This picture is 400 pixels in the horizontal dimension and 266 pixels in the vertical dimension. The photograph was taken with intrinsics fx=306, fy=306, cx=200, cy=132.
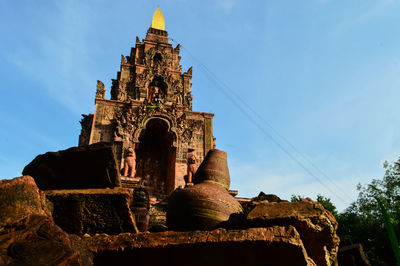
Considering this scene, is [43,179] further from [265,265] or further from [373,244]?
[373,244]

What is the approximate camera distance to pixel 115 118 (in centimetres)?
1778

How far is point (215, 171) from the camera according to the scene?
4363 mm

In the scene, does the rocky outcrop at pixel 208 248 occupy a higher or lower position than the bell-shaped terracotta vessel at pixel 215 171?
lower

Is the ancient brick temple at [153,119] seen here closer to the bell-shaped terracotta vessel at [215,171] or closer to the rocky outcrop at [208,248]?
the bell-shaped terracotta vessel at [215,171]

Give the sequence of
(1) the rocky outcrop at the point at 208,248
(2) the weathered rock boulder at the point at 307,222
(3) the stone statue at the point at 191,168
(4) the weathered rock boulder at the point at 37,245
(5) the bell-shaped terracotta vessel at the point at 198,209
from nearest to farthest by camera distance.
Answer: (4) the weathered rock boulder at the point at 37,245 < (1) the rocky outcrop at the point at 208,248 < (2) the weathered rock boulder at the point at 307,222 < (5) the bell-shaped terracotta vessel at the point at 198,209 < (3) the stone statue at the point at 191,168

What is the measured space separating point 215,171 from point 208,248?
206 centimetres

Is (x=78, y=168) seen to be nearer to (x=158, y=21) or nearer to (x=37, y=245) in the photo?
(x=37, y=245)

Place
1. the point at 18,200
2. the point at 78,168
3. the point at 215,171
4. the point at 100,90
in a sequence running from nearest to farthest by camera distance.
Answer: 1. the point at 18,200
2. the point at 78,168
3. the point at 215,171
4. the point at 100,90

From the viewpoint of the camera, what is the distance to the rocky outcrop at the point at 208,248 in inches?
89.0

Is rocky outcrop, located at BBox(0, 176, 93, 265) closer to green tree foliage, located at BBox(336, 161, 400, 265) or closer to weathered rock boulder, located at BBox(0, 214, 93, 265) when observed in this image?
weathered rock boulder, located at BBox(0, 214, 93, 265)

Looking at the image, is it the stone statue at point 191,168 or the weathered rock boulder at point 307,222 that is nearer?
the weathered rock boulder at point 307,222

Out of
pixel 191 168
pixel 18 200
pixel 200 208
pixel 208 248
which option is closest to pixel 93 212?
pixel 18 200

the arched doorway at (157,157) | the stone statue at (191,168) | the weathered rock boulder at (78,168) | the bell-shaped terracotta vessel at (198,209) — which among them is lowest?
the bell-shaped terracotta vessel at (198,209)

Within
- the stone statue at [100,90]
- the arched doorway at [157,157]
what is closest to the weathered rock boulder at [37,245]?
the arched doorway at [157,157]
